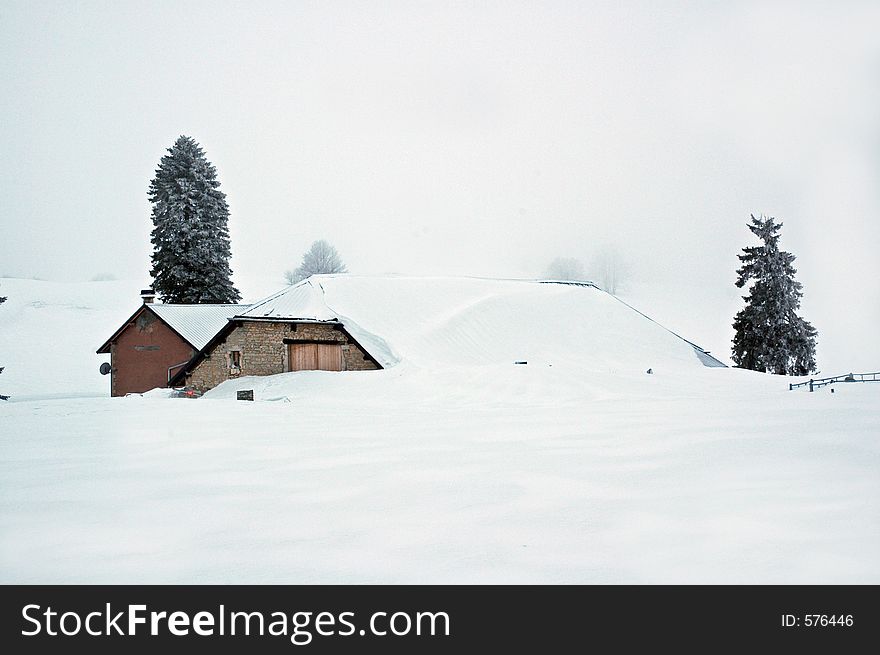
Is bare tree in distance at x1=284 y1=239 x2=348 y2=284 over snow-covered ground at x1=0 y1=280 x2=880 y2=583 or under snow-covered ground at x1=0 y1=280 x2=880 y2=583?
over

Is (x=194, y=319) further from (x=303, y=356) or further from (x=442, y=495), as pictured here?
(x=442, y=495)

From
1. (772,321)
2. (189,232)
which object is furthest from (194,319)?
(772,321)

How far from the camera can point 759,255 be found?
37125mm

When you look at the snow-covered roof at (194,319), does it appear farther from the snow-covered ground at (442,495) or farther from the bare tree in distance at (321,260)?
the bare tree in distance at (321,260)

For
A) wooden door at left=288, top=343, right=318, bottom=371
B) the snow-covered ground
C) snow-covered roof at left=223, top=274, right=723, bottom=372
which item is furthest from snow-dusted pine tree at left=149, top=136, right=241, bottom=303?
the snow-covered ground

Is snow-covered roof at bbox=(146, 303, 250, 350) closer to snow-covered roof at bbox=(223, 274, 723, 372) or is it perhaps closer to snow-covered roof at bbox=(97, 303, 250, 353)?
snow-covered roof at bbox=(97, 303, 250, 353)

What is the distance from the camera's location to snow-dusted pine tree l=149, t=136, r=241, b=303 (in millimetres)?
38531

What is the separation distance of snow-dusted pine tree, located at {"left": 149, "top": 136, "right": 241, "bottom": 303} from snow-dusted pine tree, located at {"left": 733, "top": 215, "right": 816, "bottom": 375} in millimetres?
27650

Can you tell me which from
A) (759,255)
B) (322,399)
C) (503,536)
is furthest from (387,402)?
(759,255)

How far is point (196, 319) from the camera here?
Answer: 105 ft

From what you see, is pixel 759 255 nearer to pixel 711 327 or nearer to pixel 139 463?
pixel 711 327

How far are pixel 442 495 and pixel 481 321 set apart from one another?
73.4ft

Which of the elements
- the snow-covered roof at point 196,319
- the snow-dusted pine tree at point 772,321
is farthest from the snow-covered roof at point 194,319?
the snow-dusted pine tree at point 772,321

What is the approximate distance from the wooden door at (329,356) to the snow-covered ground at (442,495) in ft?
38.6
